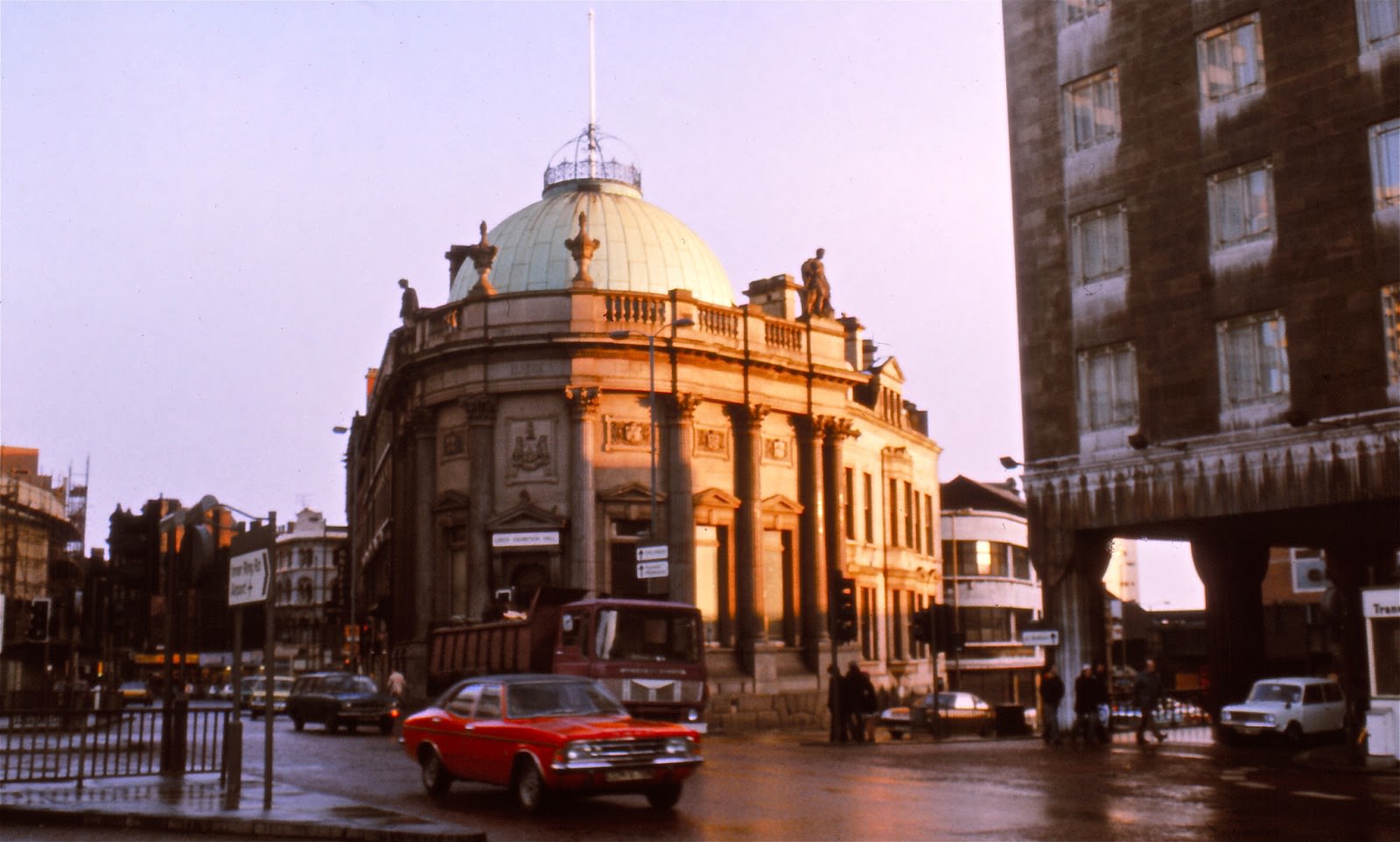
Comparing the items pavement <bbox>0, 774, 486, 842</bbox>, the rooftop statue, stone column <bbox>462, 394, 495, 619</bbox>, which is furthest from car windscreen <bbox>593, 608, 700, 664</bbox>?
the rooftop statue

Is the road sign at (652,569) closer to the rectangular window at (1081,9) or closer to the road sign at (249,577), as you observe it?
the rectangular window at (1081,9)

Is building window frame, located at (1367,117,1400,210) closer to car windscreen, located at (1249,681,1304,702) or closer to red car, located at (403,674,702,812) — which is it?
car windscreen, located at (1249,681,1304,702)

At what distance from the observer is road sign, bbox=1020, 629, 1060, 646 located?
101 feet

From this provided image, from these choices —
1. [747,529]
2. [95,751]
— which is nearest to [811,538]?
[747,529]

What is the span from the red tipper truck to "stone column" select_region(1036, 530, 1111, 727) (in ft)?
24.6

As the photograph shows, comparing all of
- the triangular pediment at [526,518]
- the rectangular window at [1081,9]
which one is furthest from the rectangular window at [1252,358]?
the triangular pediment at [526,518]

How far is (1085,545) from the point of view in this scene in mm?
31469

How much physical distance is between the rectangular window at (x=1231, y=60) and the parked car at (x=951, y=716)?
19736 mm

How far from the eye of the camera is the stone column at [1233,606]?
35219mm

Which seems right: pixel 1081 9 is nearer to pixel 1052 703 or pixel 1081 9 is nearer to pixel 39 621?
pixel 1052 703

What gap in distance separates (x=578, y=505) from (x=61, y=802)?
2716 centimetres

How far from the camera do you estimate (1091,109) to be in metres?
31.7

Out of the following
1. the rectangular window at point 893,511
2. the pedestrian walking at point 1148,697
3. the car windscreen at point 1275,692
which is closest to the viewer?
the pedestrian walking at point 1148,697

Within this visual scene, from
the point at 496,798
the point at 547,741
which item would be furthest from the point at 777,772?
the point at 547,741
